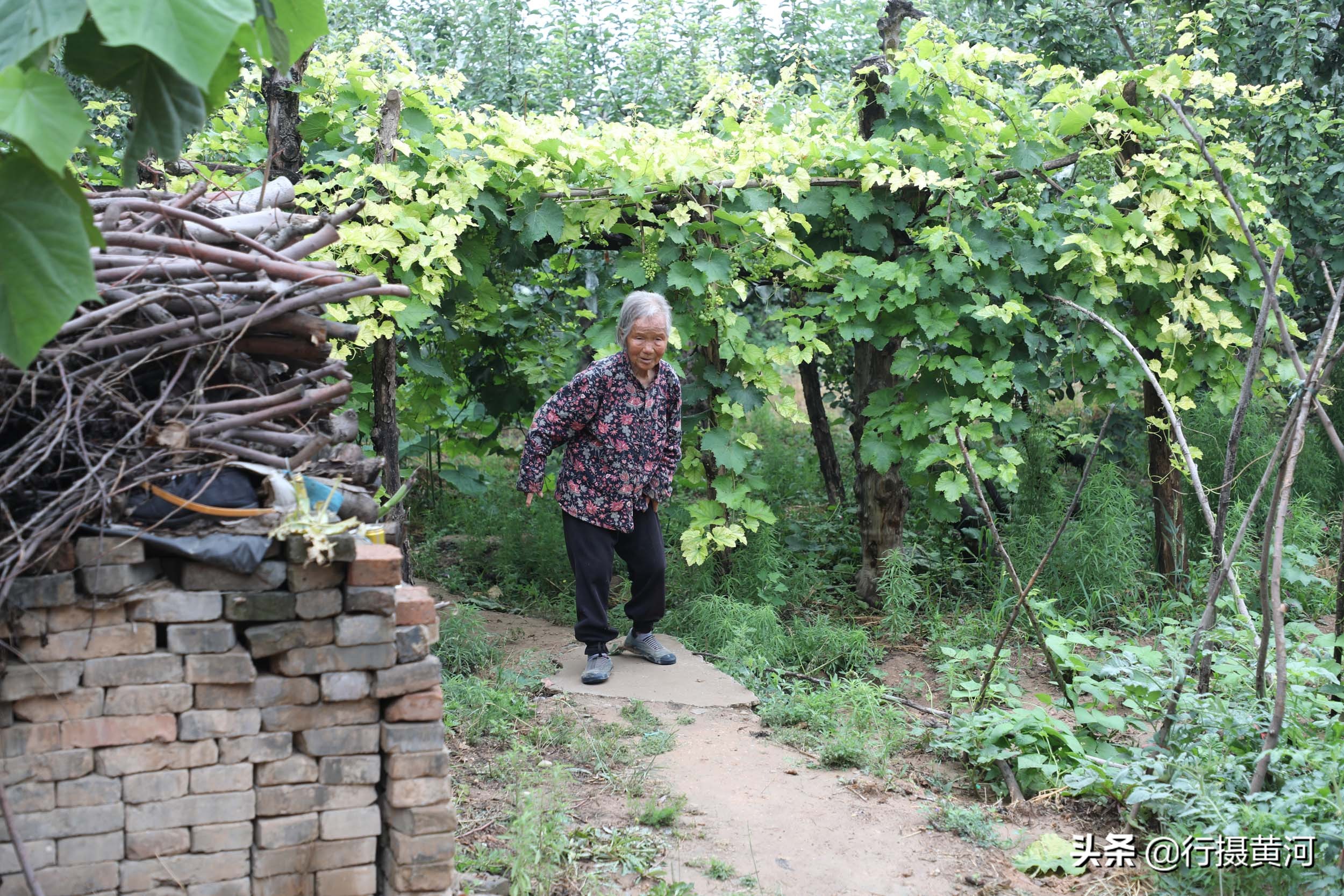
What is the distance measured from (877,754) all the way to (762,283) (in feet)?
9.92

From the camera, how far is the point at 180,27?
60.2 inches

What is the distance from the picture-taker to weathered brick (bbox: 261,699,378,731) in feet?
8.77

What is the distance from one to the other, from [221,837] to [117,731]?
359 millimetres

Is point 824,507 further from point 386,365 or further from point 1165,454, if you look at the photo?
point 386,365

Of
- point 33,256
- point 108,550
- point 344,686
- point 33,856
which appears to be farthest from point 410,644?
point 33,256

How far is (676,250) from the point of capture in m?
5.49

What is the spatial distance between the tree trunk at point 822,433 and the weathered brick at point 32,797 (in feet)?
17.1

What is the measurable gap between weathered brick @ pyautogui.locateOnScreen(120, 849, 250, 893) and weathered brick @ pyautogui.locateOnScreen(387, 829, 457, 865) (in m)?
0.36

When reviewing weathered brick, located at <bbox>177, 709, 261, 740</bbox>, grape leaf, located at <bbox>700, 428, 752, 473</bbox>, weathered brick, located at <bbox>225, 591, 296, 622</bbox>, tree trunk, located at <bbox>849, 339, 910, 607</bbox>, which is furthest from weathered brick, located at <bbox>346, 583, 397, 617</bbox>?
tree trunk, located at <bbox>849, 339, 910, 607</bbox>

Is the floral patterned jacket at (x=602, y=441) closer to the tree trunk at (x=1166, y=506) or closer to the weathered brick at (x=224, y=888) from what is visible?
the weathered brick at (x=224, y=888)

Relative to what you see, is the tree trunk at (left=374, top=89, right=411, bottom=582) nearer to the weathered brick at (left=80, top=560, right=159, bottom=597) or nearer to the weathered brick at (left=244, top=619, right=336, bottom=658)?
the weathered brick at (left=244, top=619, right=336, bottom=658)

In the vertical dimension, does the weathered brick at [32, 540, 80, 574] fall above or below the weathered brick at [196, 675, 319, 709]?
above

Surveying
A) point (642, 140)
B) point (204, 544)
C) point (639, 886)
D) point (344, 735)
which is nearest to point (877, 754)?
point (639, 886)

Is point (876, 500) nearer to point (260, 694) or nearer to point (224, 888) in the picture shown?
point (260, 694)
